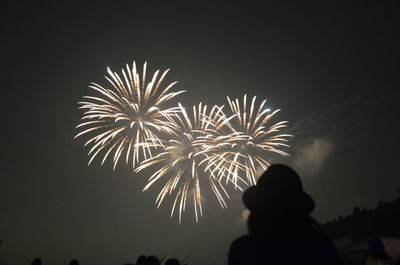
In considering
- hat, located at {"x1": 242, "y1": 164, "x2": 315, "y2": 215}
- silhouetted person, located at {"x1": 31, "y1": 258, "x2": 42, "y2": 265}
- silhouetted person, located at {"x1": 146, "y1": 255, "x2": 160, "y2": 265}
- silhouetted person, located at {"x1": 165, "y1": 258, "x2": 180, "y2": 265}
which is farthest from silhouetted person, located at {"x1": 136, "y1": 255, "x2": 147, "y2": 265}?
hat, located at {"x1": 242, "y1": 164, "x2": 315, "y2": 215}

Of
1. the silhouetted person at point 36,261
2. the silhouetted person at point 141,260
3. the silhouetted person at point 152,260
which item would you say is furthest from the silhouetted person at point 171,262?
the silhouetted person at point 36,261

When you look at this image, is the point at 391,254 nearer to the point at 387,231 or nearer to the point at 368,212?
the point at 387,231

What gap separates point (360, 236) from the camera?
56562mm

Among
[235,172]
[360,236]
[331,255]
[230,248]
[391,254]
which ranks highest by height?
[235,172]

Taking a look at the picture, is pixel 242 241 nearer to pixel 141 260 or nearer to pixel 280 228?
pixel 280 228

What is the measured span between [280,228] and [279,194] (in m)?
0.40

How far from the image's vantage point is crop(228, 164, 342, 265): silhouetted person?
3822mm

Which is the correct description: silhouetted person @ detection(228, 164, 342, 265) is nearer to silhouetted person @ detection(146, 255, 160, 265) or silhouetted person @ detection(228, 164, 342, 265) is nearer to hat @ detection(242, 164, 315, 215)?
hat @ detection(242, 164, 315, 215)

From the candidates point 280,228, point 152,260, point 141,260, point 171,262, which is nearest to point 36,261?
point 141,260

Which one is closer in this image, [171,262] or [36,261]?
[171,262]

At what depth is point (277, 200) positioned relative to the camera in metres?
4.12

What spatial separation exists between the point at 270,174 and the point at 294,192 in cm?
37

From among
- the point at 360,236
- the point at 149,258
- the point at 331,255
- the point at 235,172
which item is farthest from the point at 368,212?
the point at 331,255

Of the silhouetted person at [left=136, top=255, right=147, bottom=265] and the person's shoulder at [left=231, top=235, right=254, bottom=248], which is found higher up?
the person's shoulder at [left=231, top=235, right=254, bottom=248]
